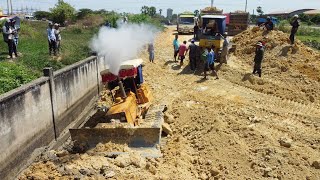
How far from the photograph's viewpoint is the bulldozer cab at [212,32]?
18.6 meters

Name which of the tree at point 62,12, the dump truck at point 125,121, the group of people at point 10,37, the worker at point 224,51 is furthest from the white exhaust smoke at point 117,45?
the tree at point 62,12

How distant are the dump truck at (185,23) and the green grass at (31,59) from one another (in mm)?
12887

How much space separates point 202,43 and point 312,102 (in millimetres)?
6481

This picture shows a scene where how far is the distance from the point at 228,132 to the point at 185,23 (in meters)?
24.3

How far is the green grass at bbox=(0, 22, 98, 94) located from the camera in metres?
11.0

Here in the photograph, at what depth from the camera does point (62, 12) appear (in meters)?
37.1

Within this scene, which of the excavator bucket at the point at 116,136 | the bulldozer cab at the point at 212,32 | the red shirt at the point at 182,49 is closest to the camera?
the excavator bucket at the point at 116,136

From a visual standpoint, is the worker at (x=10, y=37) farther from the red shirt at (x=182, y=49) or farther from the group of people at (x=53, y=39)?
the red shirt at (x=182, y=49)

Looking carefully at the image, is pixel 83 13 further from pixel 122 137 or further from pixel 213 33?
pixel 122 137

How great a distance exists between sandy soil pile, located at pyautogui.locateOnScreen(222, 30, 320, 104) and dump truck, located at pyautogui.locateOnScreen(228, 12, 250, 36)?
37.8 ft

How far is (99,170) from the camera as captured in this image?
8719 mm

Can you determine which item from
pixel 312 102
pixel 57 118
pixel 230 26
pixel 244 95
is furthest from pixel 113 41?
pixel 230 26

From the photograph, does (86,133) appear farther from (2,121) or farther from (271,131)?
(271,131)

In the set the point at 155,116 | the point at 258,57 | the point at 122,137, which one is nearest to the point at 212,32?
the point at 258,57
